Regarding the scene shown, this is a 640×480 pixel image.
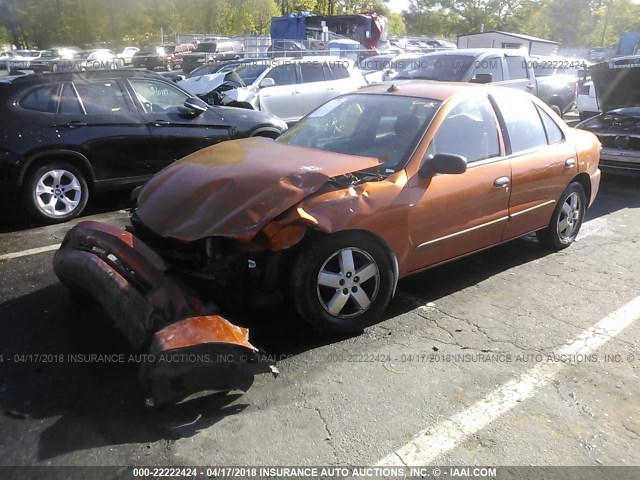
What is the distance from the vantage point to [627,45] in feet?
115

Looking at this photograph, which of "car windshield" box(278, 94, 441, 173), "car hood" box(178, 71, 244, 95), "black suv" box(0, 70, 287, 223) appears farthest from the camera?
"car hood" box(178, 71, 244, 95)

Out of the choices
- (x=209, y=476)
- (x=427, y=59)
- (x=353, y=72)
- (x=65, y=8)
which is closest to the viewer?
(x=209, y=476)

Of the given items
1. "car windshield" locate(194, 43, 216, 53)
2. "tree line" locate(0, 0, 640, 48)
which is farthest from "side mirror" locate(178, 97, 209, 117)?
"car windshield" locate(194, 43, 216, 53)

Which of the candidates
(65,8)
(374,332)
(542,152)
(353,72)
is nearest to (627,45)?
(353,72)

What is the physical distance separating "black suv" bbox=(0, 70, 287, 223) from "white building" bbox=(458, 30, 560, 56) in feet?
62.2

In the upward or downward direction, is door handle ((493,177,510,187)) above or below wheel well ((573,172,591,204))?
above

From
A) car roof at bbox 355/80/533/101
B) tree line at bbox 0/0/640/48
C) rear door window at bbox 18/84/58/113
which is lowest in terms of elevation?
rear door window at bbox 18/84/58/113

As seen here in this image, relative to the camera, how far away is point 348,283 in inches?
139

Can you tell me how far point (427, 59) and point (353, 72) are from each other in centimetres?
205

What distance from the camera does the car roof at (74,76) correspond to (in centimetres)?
607

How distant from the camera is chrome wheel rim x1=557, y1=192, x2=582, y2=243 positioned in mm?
5191

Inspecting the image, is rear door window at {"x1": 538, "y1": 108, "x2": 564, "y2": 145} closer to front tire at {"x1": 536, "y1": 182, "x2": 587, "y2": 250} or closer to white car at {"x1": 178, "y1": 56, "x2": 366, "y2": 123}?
front tire at {"x1": 536, "y1": 182, "x2": 587, "y2": 250}

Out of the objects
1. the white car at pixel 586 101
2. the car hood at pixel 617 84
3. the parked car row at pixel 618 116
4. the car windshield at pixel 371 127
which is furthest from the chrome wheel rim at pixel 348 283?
the white car at pixel 586 101

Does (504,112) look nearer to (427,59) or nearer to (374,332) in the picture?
(374,332)
